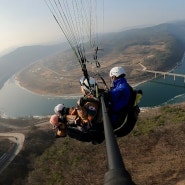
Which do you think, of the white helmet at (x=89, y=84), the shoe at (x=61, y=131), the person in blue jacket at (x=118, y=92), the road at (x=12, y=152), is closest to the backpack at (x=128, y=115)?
A: the person in blue jacket at (x=118, y=92)

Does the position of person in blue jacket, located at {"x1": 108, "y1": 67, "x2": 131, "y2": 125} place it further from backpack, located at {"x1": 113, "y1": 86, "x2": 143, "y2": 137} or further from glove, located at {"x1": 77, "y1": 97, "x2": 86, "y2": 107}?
glove, located at {"x1": 77, "y1": 97, "x2": 86, "y2": 107}

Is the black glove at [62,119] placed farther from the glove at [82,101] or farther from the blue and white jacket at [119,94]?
the blue and white jacket at [119,94]

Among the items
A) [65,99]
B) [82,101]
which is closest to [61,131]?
[82,101]

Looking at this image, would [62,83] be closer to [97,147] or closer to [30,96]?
[30,96]

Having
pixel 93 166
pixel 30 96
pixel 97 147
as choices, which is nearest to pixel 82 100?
pixel 93 166

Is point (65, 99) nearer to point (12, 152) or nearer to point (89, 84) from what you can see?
point (12, 152)
